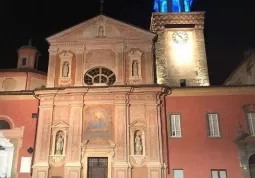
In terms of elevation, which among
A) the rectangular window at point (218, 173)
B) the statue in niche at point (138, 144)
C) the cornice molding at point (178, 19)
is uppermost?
the cornice molding at point (178, 19)

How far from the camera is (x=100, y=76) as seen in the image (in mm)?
20453

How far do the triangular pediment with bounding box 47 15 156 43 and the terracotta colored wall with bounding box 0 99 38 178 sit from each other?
4832mm

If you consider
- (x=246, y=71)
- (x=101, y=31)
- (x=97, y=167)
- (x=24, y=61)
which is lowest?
(x=97, y=167)

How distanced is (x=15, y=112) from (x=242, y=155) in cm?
1484

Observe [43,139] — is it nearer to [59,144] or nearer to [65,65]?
[59,144]

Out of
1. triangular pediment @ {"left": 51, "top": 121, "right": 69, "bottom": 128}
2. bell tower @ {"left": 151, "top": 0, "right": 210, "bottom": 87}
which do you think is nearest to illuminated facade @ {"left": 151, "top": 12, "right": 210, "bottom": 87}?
bell tower @ {"left": 151, "top": 0, "right": 210, "bottom": 87}

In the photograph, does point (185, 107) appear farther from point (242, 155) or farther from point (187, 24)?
point (187, 24)

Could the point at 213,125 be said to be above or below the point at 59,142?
above

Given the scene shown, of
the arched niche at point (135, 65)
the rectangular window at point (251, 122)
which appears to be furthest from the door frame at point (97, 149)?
the rectangular window at point (251, 122)

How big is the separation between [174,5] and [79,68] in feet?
48.0

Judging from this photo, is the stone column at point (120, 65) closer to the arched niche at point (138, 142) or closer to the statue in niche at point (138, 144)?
the arched niche at point (138, 142)

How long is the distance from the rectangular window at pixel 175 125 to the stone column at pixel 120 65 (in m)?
4.07

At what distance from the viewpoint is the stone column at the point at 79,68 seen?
20062mm

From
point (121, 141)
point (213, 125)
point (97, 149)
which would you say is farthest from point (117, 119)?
point (213, 125)
